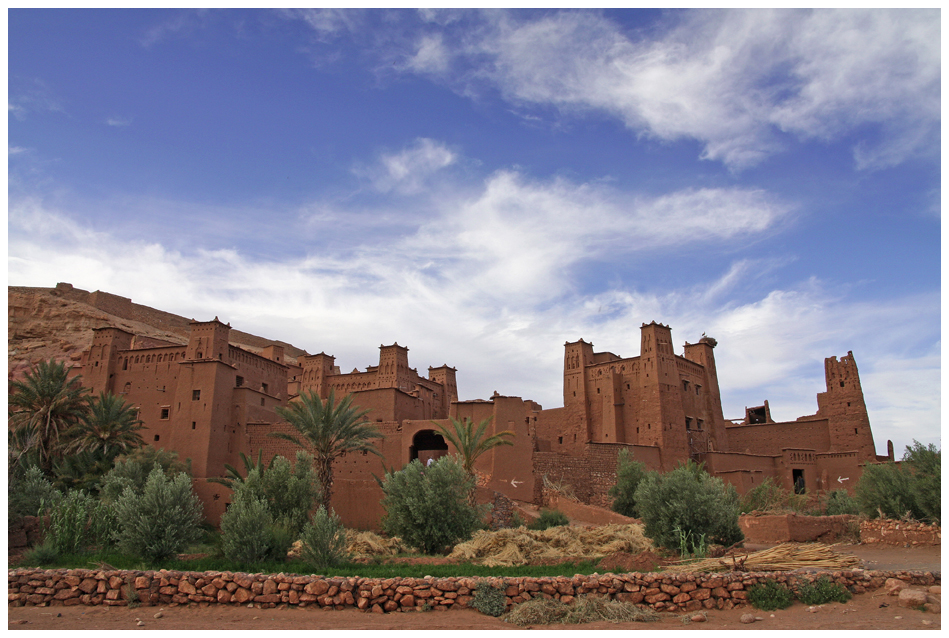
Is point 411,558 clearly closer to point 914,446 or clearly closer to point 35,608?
point 35,608

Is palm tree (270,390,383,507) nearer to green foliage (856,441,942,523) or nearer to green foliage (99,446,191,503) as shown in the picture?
green foliage (99,446,191,503)

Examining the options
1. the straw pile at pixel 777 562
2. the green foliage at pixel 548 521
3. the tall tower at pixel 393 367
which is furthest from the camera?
the tall tower at pixel 393 367

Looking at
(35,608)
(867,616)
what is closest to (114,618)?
(35,608)

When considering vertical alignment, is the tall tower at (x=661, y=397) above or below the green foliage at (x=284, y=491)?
above

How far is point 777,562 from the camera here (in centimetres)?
1239

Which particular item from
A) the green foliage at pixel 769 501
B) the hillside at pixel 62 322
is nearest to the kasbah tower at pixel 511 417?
the green foliage at pixel 769 501

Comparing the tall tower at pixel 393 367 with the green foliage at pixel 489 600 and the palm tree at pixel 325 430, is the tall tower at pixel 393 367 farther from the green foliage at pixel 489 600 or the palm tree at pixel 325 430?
the green foliage at pixel 489 600

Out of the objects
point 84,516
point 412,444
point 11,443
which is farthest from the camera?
point 412,444

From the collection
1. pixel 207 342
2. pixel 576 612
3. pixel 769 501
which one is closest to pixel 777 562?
pixel 576 612

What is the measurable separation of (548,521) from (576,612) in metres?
14.2

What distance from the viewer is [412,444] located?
2942cm

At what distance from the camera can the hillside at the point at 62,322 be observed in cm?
3962

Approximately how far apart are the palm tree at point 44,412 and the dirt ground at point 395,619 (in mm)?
15231

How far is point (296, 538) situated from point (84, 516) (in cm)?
536
